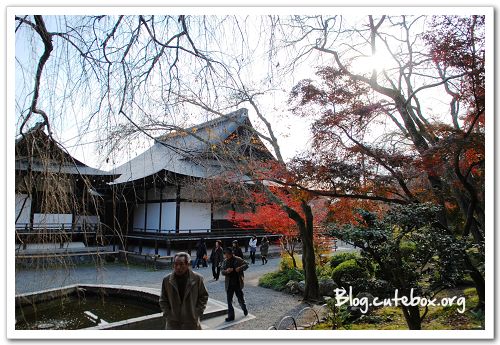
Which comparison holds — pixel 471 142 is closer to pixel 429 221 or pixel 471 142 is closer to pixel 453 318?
pixel 429 221

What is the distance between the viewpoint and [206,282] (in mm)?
7809

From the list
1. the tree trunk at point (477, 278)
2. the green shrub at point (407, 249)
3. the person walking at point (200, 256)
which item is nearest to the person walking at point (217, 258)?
the person walking at point (200, 256)

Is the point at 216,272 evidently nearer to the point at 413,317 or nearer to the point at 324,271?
the point at 324,271

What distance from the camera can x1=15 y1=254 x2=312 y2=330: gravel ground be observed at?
2.85 m

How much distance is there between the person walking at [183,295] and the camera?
8.48 ft

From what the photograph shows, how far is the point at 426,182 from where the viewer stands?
4.41m

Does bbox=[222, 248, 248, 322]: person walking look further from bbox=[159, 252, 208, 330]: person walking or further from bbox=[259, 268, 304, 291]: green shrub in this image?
bbox=[259, 268, 304, 291]: green shrub

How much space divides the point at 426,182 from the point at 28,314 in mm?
5449

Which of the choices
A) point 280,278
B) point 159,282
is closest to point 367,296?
point 280,278

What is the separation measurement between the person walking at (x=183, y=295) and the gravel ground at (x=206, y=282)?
1.66 feet

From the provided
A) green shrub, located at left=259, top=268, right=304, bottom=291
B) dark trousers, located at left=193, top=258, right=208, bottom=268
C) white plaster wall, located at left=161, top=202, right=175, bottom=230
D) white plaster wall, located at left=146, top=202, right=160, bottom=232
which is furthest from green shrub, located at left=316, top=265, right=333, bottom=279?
white plaster wall, located at left=146, top=202, right=160, bottom=232

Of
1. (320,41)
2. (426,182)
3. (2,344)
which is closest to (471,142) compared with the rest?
(426,182)

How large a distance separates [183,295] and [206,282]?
5449mm

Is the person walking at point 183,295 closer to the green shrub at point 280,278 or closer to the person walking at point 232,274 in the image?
the person walking at point 232,274
